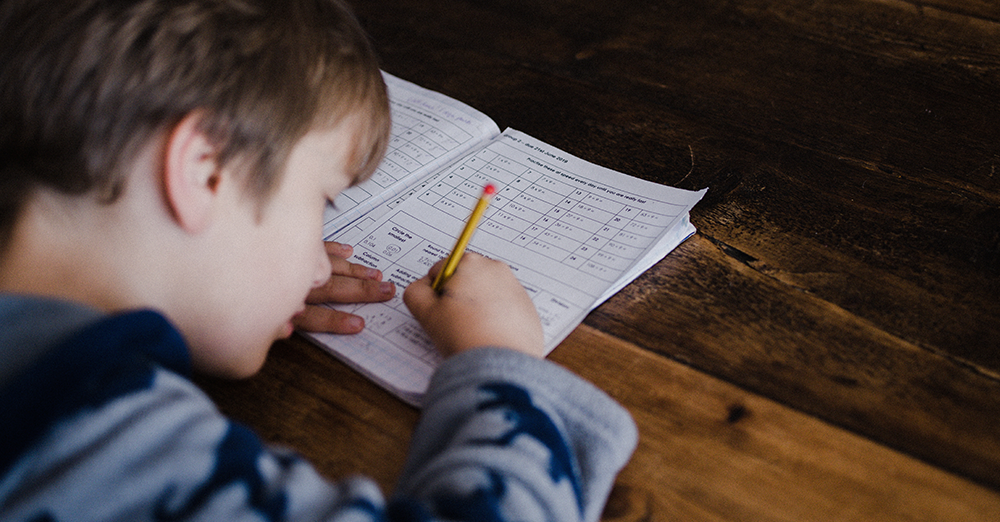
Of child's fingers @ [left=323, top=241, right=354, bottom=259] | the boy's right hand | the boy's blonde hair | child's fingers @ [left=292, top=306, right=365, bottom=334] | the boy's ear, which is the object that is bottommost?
child's fingers @ [left=292, top=306, right=365, bottom=334]

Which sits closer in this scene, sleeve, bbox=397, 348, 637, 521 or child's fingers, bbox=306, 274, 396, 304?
sleeve, bbox=397, 348, 637, 521

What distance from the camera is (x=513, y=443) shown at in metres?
0.55

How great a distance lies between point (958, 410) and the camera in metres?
0.61

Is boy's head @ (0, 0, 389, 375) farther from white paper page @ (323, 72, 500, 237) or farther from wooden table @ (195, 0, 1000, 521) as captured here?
white paper page @ (323, 72, 500, 237)

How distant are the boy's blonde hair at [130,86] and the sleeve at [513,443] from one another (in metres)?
0.24

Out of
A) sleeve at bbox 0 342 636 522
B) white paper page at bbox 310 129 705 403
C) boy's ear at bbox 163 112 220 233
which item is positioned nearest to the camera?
sleeve at bbox 0 342 636 522

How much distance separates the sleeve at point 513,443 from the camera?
0.52m

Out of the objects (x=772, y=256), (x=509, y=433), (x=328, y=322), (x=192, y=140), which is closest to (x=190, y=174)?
(x=192, y=140)

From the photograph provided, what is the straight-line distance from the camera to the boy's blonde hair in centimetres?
53

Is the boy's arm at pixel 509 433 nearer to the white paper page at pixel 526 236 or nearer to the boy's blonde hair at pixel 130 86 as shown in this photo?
the white paper page at pixel 526 236

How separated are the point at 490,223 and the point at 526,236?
0.16 feet

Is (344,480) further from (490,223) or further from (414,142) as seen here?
(414,142)

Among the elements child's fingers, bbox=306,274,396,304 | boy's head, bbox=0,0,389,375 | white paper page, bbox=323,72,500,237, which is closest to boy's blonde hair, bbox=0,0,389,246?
boy's head, bbox=0,0,389,375

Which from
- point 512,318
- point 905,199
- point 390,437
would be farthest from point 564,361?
point 905,199
